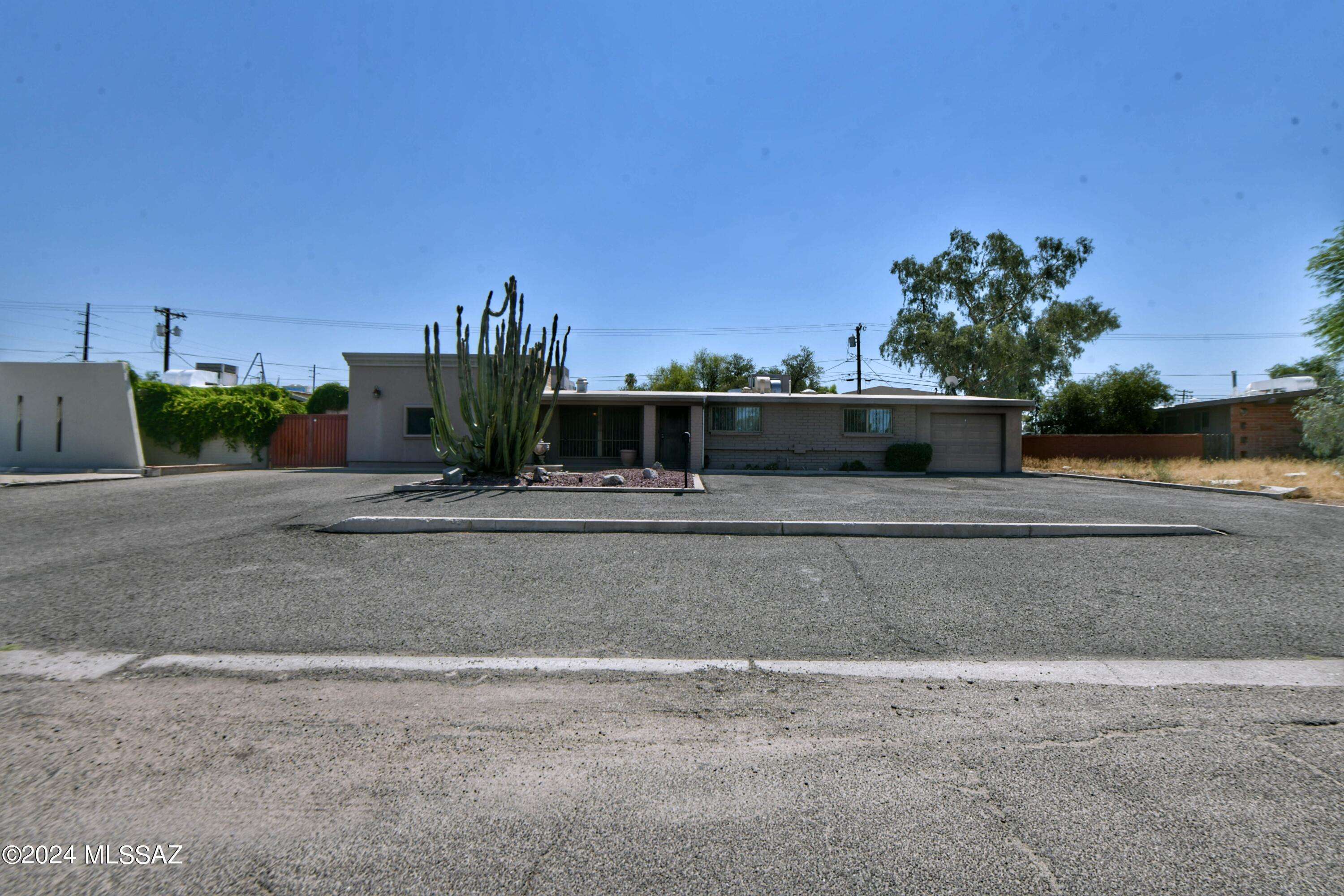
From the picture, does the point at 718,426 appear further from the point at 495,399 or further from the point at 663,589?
the point at 663,589

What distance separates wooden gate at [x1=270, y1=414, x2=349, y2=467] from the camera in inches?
845

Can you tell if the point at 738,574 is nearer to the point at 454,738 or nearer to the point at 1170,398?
the point at 454,738

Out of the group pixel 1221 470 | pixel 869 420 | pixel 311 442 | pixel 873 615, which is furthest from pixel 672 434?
pixel 1221 470

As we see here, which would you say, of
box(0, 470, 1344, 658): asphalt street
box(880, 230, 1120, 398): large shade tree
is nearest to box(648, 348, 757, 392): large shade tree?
box(880, 230, 1120, 398): large shade tree

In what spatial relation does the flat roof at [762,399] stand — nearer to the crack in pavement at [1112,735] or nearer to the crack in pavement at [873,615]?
the crack in pavement at [873,615]

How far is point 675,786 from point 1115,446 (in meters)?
31.0

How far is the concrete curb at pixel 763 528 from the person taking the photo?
7.68 metres

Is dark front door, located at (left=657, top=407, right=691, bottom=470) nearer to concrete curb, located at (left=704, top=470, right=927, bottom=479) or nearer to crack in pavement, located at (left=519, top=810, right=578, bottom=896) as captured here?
concrete curb, located at (left=704, top=470, right=927, bottom=479)

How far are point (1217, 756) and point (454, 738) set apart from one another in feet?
11.5

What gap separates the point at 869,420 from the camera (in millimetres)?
20781

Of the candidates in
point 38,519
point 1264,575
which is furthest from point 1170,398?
point 38,519

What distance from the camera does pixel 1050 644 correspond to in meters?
4.53

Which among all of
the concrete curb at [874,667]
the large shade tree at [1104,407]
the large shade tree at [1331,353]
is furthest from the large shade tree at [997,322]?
the concrete curb at [874,667]

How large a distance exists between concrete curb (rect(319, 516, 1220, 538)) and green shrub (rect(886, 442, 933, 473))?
12172mm
